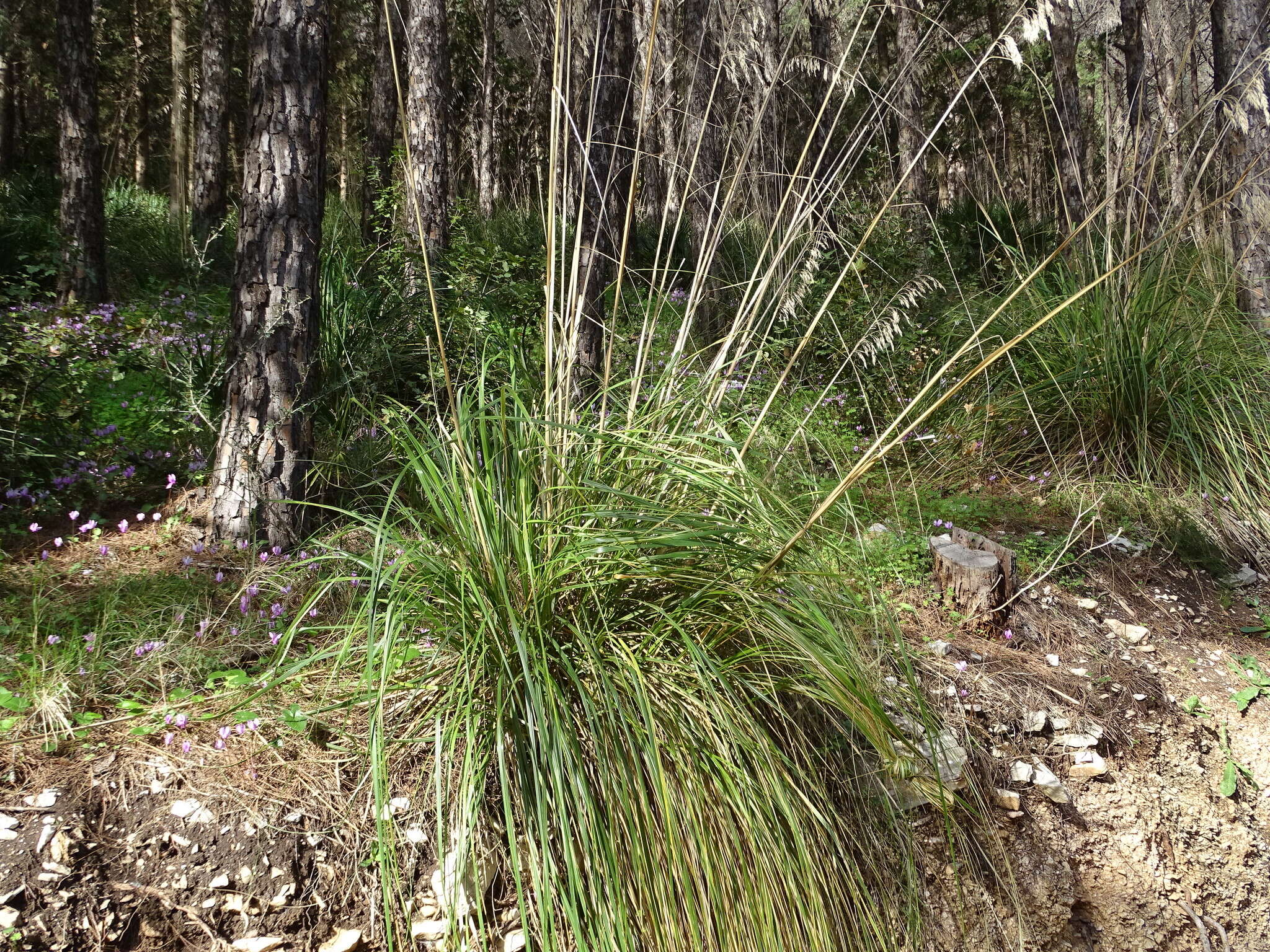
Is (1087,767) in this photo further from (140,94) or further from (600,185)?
(140,94)

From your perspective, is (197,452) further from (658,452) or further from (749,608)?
(749,608)

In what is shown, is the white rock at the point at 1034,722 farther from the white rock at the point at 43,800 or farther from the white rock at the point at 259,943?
the white rock at the point at 43,800

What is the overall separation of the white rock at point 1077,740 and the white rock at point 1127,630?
62 cm

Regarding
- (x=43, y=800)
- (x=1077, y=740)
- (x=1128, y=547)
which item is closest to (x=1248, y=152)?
(x=1128, y=547)

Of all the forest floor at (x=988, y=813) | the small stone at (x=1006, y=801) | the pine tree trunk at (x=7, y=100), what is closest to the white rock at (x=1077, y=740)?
the forest floor at (x=988, y=813)

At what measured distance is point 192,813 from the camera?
198cm

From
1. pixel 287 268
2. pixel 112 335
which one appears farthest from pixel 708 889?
pixel 112 335

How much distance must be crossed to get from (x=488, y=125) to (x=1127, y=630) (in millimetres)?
12242

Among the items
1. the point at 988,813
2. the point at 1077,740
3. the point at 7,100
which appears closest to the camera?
the point at 988,813

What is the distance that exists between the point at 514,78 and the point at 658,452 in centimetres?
1906

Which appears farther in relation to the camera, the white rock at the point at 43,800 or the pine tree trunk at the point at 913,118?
the pine tree trunk at the point at 913,118

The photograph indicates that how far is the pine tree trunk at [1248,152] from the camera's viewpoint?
4559 mm

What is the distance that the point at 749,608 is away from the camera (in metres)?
1.84

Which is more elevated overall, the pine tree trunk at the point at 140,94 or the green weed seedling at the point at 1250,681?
the pine tree trunk at the point at 140,94
